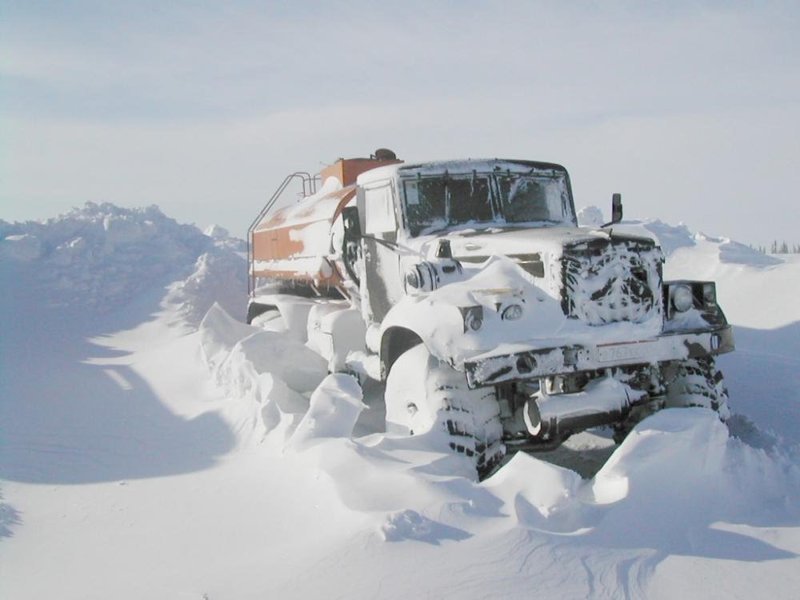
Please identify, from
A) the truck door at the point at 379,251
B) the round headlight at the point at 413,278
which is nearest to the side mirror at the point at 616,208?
the truck door at the point at 379,251

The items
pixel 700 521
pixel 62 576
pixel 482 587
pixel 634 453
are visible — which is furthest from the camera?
pixel 634 453

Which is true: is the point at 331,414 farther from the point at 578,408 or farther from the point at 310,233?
the point at 310,233

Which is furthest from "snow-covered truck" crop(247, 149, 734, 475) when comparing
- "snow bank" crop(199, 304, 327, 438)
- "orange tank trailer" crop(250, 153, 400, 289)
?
"orange tank trailer" crop(250, 153, 400, 289)

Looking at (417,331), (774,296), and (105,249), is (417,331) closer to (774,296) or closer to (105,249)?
(774,296)

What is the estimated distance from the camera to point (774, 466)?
443 cm

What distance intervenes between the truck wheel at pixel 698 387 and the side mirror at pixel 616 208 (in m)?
1.56

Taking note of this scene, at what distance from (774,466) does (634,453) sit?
3.56ft

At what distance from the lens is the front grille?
4.75m

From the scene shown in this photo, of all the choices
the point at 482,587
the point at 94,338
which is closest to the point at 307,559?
the point at 482,587

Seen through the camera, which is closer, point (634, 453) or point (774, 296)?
point (634, 453)

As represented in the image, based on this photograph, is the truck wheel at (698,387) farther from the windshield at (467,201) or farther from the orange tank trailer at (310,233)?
the orange tank trailer at (310,233)

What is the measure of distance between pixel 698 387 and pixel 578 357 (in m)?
1.25

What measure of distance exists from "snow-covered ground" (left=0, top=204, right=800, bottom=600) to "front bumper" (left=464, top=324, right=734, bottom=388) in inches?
20.1

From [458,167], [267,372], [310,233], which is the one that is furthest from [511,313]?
[310,233]
